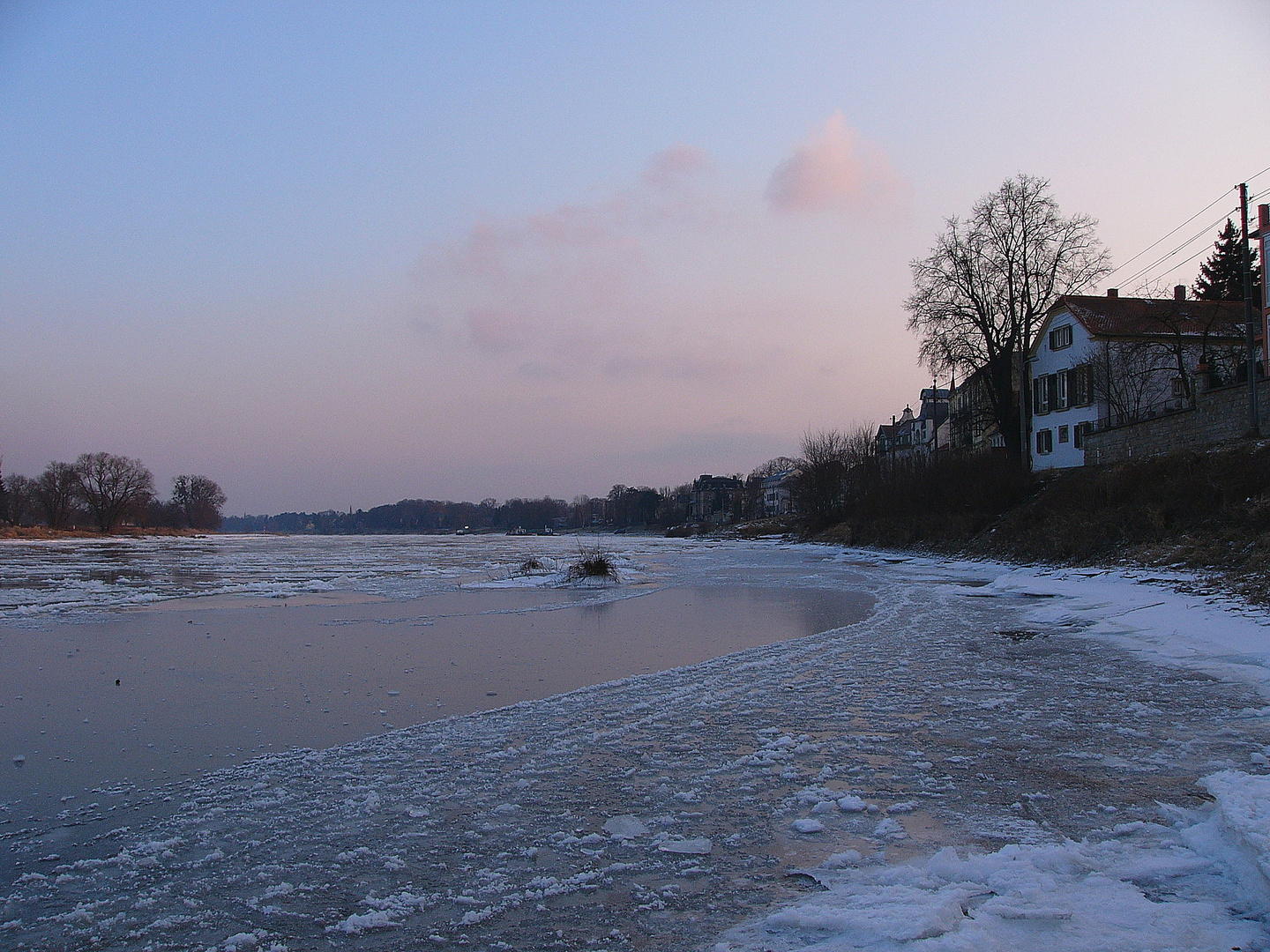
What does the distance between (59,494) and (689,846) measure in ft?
367

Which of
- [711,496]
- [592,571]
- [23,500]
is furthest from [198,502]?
[592,571]

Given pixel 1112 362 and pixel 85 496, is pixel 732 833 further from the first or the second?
pixel 85 496

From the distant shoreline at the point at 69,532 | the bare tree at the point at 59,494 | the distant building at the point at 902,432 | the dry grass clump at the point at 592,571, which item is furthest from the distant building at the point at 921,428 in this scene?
the bare tree at the point at 59,494

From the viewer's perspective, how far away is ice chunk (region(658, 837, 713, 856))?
3.86 m

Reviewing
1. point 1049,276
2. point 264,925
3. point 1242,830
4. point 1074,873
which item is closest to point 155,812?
point 264,925

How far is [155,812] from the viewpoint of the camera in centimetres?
445

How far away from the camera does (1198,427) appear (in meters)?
22.3

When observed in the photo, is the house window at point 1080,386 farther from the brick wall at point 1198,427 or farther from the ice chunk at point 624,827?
the ice chunk at point 624,827

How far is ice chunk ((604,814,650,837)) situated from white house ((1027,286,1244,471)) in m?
33.7

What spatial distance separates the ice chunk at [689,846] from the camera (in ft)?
12.6

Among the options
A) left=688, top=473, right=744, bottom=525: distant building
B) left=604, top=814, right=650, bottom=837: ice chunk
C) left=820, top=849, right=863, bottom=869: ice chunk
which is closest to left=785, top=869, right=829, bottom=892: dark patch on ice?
left=820, top=849, right=863, bottom=869: ice chunk

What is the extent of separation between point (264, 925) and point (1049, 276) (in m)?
40.0

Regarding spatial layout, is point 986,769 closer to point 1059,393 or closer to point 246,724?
point 246,724

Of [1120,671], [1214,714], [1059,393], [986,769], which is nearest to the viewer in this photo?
[986,769]
